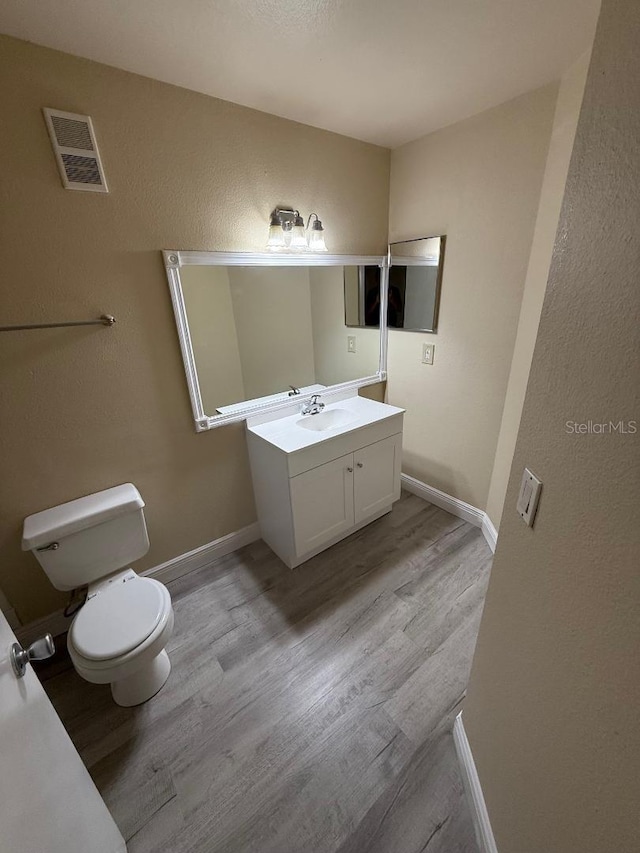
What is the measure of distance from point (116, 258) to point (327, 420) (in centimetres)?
137

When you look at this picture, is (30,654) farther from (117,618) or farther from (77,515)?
(77,515)

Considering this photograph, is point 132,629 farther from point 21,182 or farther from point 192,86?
point 192,86

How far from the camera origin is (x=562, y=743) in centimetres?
65

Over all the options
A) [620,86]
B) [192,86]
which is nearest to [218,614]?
[620,86]

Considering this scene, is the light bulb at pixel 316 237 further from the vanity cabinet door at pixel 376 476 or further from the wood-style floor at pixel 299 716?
the wood-style floor at pixel 299 716

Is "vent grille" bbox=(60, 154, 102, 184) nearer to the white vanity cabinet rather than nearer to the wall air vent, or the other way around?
the wall air vent

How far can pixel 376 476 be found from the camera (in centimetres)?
215

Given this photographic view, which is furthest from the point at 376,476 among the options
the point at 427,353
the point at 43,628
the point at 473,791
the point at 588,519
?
the point at 43,628

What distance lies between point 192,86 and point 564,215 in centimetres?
161

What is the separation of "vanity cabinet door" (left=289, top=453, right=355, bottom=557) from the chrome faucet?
0.39m

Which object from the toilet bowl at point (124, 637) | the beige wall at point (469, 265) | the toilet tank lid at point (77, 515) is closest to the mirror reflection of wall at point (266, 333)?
the beige wall at point (469, 265)

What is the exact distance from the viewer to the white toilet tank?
1.36 meters

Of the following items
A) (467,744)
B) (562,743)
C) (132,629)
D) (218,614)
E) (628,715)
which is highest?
(628,715)

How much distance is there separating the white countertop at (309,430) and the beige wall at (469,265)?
40cm
